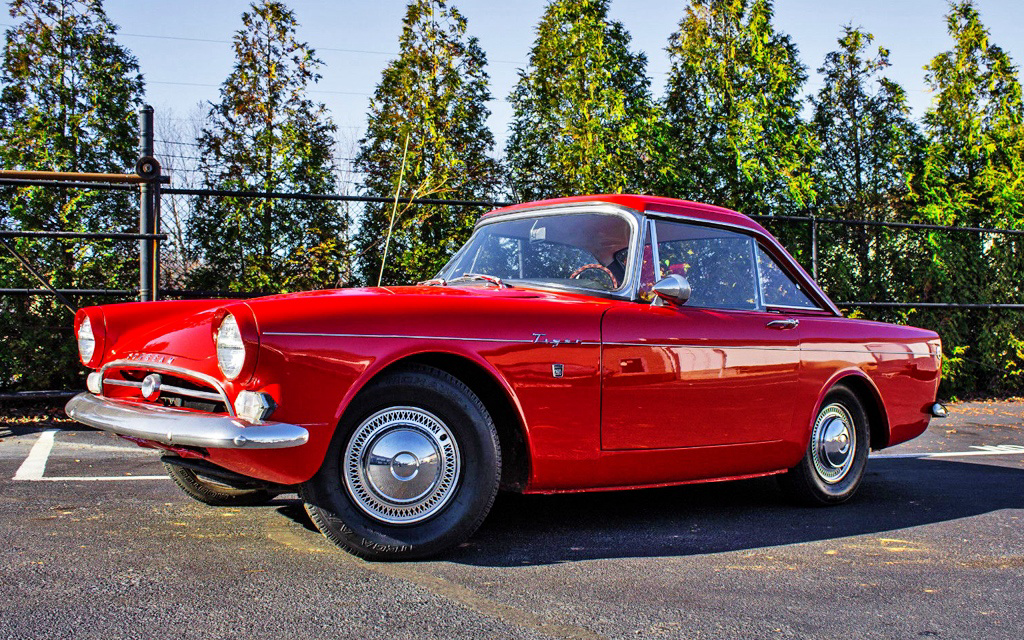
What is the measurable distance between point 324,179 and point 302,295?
4.89 m

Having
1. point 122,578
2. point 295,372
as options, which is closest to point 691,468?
→ point 295,372

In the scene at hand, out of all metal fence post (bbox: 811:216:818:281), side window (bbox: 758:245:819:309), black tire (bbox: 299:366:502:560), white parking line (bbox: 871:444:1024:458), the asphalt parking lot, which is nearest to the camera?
the asphalt parking lot

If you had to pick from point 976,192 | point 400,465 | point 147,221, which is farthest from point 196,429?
point 976,192

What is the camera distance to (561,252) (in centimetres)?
464

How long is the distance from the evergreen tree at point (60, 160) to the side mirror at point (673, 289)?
17.1ft

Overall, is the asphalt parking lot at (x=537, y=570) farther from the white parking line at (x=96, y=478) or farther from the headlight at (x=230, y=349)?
the headlight at (x=230, y=349)

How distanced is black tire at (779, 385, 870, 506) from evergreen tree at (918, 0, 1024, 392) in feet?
20.4

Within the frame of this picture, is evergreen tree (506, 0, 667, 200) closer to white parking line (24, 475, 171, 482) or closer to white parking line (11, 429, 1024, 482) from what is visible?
white parking line (11, 429, 1024, 482)

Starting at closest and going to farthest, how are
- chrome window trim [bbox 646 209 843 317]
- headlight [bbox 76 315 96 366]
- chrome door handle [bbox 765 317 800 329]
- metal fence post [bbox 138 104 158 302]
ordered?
1. headlight [bbox 76 315 96 366]
2. chrome window trim [bbox 646 209 843 317]
3. chrome door handle [bbox 765 317 800 329]
4. metal fence post [bbox 138 104 158 302]

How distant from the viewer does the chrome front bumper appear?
3.17 metres

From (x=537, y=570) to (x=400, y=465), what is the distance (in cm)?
65

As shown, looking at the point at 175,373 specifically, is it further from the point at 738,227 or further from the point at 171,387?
the point at 738,227

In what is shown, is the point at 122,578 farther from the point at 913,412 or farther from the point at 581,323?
the point at 913,412

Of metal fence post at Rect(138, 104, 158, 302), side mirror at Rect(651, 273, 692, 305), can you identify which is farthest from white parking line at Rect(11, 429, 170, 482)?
side mirror at Rect(651, 273, 692, 305)
